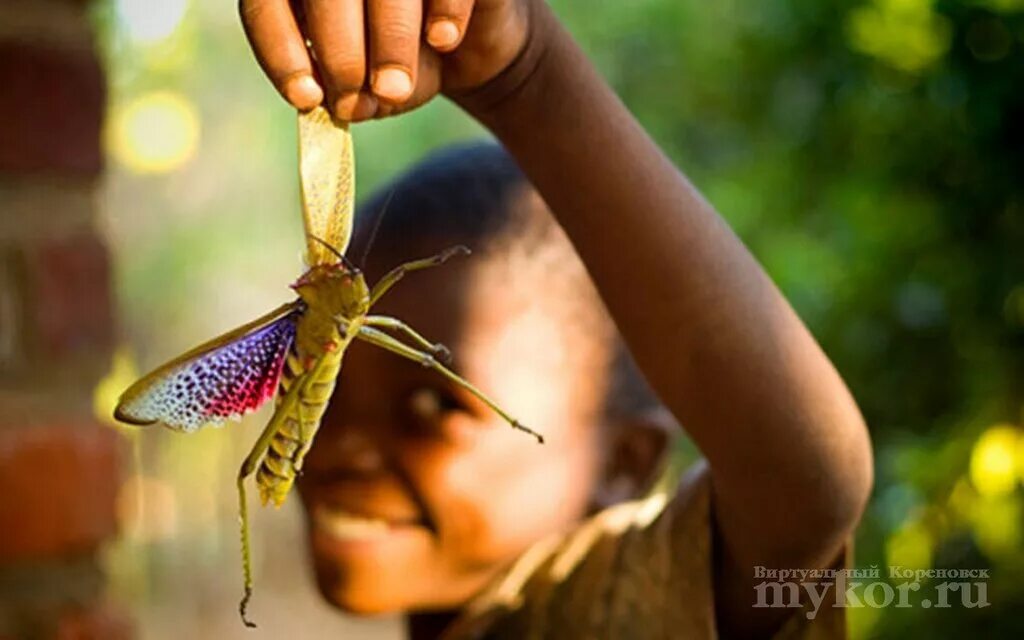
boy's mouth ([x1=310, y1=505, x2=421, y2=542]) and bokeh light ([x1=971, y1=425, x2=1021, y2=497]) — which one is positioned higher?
bokeh light ([x1=971, y1=425, x2=1021, y2=497])

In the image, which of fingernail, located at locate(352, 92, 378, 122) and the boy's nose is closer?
fingernail, located at locate(352, 92, 378, 122)

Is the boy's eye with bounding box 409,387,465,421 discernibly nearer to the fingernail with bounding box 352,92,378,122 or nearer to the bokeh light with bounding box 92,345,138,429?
the bokeh light with bounding box 92,345,138,429

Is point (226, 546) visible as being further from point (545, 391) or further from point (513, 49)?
point (513, 49)

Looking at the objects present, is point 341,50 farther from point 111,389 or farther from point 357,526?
point 111,389

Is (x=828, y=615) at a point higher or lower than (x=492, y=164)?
lower

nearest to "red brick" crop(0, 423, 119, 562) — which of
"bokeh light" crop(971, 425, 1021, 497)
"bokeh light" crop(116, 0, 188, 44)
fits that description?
"bokeh light" crop(116, 0, 188, 44)

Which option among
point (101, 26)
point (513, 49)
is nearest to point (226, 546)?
point (101, 26)

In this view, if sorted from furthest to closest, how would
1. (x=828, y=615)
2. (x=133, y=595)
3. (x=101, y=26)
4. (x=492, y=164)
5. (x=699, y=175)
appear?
(x=133, y=595) < (x=699, y=175) < (x=101, y=26) < (x=492, y=164) < (x=828, y=615)
